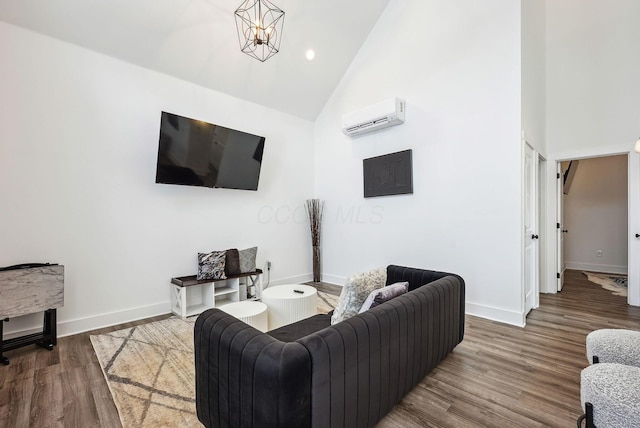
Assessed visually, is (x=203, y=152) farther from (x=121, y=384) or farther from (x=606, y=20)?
(x=606, y=20)

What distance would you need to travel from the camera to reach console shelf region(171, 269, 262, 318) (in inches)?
135

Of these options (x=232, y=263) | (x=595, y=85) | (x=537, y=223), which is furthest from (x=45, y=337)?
(x=595, y=85)

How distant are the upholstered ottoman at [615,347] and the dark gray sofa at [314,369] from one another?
2.63 ft

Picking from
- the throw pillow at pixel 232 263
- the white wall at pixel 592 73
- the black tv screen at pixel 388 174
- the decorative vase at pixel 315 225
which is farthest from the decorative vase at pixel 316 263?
the white wall at pixel 592 73

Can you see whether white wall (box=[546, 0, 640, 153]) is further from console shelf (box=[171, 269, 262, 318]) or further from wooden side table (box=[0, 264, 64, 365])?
wooden side table (box=[0, 264, 64, 365])

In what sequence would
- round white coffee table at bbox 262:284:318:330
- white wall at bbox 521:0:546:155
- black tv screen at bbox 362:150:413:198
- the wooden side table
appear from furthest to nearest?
black tv screen at bbox 362:150:413:198, white wall at bbox 521:0:546:155, round white coffee table at bbox 262:284:318:330, the wooden side table

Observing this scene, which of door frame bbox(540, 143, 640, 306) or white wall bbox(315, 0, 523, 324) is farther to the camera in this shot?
door frame bbox(540, 143, 640, 306)

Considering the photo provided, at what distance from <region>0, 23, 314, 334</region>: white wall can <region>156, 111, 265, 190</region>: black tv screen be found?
245 millimetres

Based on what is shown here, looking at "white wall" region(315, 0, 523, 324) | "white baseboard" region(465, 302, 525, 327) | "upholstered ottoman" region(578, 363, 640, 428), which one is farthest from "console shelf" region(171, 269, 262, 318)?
"upholstered ottoman" region(578, 363, 640, 428)

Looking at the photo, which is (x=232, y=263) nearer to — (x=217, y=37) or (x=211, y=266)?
(x=211, y=266)

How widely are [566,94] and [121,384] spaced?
19.7ft

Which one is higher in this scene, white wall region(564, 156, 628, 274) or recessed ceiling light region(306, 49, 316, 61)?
recessed ceiling light region(306, 49, 316, 61)

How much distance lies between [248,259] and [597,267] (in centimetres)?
689

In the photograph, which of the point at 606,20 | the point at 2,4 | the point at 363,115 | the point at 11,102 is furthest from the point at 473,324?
the point at 2,4
